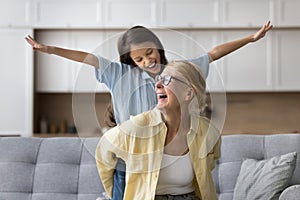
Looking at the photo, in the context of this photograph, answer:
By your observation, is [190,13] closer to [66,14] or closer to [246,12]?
[246,12]

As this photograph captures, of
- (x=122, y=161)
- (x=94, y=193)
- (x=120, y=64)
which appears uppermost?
(x=120, y=64)

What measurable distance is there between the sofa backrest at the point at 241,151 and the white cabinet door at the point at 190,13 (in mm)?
3443

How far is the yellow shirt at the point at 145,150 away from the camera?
2131mm

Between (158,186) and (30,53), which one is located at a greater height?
(30,53)

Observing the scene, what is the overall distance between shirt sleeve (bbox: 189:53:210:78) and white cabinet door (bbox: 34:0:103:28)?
4410 millimetres

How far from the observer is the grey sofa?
304 cm

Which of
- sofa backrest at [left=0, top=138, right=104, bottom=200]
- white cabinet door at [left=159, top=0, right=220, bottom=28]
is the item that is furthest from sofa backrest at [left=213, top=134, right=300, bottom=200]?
white cabinet door at [left=159, top=0, right=220, bottom=28]

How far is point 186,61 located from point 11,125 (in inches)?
183

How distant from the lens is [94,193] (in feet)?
9.98

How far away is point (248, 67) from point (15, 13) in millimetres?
2582

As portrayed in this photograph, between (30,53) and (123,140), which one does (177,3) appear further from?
(123,140)

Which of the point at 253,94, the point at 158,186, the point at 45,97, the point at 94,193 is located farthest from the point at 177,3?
the point at 158,186

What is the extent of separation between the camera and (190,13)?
6.50 m

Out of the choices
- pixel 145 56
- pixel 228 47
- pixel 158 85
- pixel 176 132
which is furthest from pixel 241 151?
pixel 145 56
